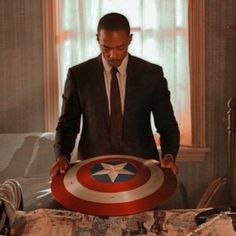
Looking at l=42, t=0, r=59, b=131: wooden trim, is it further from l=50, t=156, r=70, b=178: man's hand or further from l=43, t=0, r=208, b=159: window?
l=50, t=156, r=70, b=178: man's hand

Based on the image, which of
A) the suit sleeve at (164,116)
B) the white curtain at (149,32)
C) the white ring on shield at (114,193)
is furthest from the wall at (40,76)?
the white ring on shield at (114,193)

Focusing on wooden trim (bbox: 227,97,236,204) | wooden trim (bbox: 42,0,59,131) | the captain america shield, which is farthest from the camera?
wooden trim (bbox: 42,0,59,131)

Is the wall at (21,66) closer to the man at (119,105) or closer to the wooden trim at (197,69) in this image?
the wooden trim at (197,69)

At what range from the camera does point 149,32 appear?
2.75 metres

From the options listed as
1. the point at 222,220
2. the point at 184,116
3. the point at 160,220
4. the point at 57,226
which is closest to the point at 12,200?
the point at 57,226

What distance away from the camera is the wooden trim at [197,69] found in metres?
2.72

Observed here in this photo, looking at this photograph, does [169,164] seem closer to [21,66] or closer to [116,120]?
[116,120]

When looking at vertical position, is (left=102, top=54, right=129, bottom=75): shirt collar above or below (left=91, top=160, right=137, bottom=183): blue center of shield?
above

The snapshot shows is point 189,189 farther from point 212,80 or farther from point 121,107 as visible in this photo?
point 121,107

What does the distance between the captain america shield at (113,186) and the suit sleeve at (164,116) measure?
0.24m

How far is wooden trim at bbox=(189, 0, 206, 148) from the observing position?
2717mm

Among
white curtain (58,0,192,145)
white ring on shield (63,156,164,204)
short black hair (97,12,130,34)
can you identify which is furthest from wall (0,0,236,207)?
white ring on shield (63,156,164,204)

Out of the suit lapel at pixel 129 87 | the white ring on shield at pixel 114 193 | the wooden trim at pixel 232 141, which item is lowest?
the wooden trim at pixel 232 141

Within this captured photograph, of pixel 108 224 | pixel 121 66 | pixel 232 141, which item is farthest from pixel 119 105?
pixel 232 141
